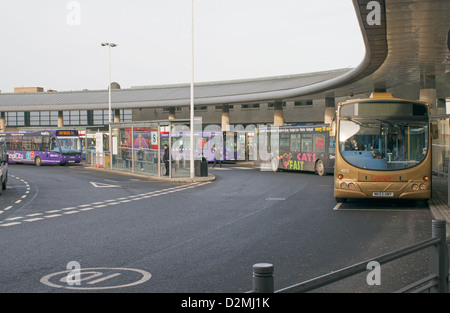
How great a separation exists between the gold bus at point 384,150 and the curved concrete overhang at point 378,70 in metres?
2.55

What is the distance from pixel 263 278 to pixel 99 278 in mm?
4850

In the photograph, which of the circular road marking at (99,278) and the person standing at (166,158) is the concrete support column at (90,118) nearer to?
the person standing at (166,158)

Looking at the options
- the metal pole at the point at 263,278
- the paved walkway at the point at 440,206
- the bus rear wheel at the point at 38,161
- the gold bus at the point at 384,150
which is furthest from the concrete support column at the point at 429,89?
the metal pole at the point at 263,278

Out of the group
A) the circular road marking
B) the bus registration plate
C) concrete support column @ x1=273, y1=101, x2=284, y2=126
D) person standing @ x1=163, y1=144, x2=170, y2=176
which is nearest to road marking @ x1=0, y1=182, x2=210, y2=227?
person standing @ x1=163, y1=144, x2=170, y2=176

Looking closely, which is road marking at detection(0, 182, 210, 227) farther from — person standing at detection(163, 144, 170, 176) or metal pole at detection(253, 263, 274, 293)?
metal pole at detection(253, 263, 274, 293)

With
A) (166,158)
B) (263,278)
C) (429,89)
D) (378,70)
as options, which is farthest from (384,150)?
(429,89)

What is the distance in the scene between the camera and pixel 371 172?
52.5 feet

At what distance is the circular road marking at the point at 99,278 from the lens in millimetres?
7293

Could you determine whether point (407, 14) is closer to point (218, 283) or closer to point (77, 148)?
point (218, 283)

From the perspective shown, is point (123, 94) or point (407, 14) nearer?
point (407, 14)

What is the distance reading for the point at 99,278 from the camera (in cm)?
775

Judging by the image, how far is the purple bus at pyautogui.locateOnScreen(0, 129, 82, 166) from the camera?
44406 millimetres
